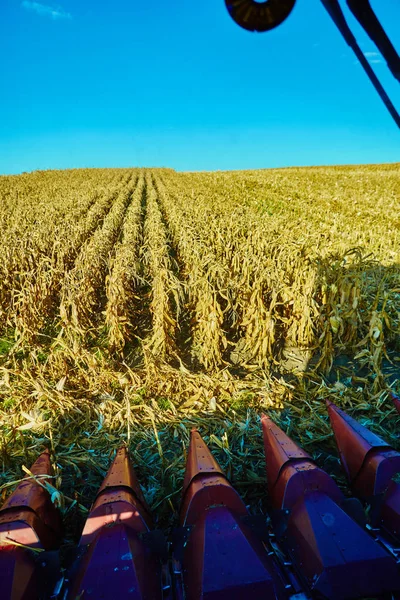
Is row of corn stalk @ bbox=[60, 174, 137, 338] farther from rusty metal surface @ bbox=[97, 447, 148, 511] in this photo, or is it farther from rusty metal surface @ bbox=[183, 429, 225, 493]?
rusty metal surface @ bbox=[183, 429, 225, 493]

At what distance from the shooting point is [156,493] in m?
2.67

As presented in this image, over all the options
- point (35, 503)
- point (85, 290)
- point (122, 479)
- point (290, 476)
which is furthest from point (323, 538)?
point (85, 290)

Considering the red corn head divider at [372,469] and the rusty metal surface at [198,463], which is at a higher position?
the rusty metal surface at [198,463]

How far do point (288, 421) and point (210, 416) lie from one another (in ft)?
2.48

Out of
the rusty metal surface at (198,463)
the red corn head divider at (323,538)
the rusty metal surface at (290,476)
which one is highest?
the rusty metal surface at (198,463)

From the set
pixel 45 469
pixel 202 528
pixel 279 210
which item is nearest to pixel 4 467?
pixel 45 469

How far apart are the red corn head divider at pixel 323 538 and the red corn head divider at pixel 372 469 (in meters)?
0.24

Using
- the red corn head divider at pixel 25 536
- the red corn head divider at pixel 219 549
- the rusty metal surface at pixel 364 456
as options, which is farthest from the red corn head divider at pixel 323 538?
the red corn head divider at pixel 25 536

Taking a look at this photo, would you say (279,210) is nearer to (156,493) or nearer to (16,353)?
(16,353)

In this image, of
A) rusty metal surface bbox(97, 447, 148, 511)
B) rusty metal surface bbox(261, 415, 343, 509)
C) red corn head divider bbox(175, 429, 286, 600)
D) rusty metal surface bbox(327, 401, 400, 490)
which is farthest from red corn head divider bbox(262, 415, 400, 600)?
rusty metal surface bbox(97, 447, 148, 511)

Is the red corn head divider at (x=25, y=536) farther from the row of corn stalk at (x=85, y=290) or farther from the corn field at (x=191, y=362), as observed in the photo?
the row of corn stalk at (x=85, y=290)

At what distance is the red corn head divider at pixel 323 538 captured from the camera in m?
1.49

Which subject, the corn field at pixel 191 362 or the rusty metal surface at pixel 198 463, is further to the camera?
the corn field at pixel 191 362

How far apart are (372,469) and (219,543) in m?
1.09
